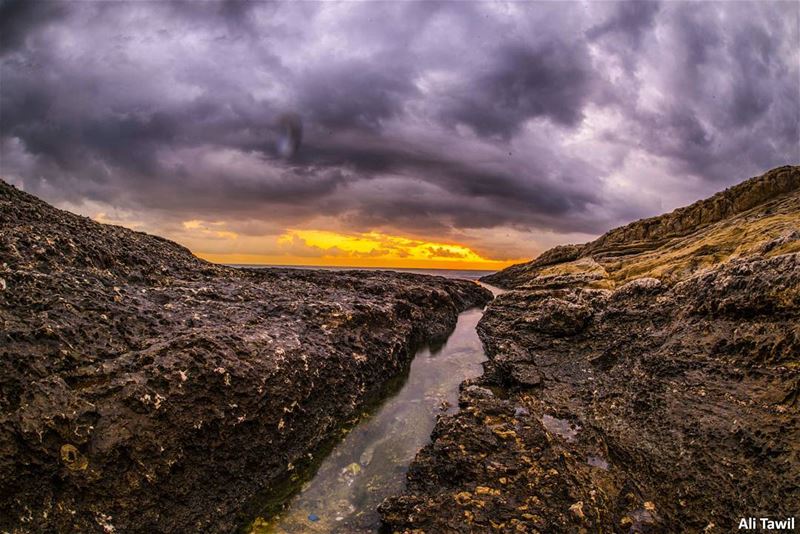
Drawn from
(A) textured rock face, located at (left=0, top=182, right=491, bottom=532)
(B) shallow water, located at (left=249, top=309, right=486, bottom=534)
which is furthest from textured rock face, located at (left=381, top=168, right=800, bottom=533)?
(A) textured rock face, located at (left=0, top=182, right=491, bottom=532)

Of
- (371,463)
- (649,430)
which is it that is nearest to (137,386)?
(371,463)

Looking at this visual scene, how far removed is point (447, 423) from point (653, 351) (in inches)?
252

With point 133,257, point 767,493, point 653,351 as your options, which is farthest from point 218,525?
point 653,351

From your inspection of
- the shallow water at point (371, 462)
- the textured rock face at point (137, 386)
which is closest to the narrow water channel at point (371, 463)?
the shallow water at point (371, 462)

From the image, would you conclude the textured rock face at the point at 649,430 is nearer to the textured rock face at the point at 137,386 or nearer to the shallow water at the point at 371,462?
the shallow water at the point at 371,462

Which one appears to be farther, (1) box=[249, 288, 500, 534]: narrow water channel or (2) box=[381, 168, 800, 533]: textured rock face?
(1) box=[249, 288, 500, 534]: narrow water channel

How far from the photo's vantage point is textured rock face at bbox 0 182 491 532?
4594 mm

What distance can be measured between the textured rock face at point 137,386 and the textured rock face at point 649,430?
281 cm

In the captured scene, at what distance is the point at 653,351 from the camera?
32.0 feet

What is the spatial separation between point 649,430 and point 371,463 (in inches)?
213

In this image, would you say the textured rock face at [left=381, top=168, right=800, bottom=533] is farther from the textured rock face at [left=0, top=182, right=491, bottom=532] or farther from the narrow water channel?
the textured rock face at [left=0, top=182, right=491, bottom=532]

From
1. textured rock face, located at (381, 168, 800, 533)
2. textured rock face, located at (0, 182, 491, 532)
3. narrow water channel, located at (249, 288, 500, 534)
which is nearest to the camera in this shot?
textured rock face, located at (0, 182, 491, 532)

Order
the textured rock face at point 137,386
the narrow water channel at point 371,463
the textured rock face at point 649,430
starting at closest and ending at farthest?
the textured rock face at point 137,386
the textured rock face at point 649,430
the narrow water channel at point 371,463

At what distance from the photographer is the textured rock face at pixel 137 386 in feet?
15.1
